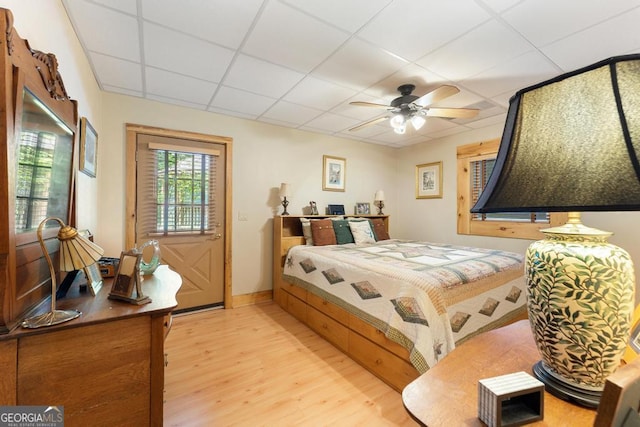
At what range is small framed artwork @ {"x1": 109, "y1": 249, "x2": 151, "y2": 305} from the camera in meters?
1.21

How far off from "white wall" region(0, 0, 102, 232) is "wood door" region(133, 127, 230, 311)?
1.53ft

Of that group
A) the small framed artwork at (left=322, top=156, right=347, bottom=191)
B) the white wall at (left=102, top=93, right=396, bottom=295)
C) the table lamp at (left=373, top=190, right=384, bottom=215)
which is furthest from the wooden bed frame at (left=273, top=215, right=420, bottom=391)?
the table lamp at (left=373, top=190, right=384, bottom=215)

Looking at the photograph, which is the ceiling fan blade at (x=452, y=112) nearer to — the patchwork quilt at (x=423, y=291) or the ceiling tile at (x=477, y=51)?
the ceiling tile at (x=477, y=51)

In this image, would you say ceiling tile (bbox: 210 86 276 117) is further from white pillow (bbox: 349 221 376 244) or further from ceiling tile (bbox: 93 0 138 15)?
white pillow (bbox: 349 221 376 244)

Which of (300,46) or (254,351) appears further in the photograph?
(254,351)

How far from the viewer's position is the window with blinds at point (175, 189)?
9.83 feet

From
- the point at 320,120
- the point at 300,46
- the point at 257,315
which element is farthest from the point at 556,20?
the point at 257,315

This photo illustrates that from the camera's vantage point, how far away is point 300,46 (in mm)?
1963

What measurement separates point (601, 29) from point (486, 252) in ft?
6.61

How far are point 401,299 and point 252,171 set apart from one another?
8.48 ft

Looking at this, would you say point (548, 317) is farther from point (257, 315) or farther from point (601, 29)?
point (257, 315)

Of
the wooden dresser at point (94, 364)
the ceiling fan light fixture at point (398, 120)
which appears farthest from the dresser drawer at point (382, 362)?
the ceiling fan light fixture at point (398, 120)

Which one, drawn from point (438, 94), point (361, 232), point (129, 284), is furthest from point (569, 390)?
point (361, 232)

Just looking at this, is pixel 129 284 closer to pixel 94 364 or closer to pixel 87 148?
pixel 94 364
